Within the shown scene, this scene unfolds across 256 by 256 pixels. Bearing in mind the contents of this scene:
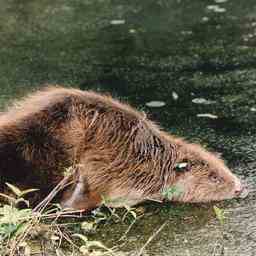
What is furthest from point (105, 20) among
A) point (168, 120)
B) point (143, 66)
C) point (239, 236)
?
point (239, 236)

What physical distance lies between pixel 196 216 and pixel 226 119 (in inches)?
50.2

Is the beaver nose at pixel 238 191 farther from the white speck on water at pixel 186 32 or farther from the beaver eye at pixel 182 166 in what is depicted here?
the white speck on water at pixel 186 32

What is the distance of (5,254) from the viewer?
9.05 ft

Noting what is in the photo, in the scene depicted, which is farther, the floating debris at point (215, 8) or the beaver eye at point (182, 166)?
the floating debris at point (215, 8)

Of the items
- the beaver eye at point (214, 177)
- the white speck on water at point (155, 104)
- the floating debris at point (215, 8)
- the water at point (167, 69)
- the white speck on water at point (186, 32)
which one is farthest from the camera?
the floating debris at point (215, 8)

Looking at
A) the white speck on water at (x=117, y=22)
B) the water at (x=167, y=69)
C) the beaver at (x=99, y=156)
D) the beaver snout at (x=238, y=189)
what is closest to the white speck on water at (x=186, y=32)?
the water at (x=167, y=69)

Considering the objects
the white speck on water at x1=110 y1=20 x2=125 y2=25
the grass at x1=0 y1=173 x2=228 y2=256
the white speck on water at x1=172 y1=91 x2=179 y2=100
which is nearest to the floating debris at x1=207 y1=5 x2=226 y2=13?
the white speck on water at x1=110 y1=20 x2=125 y2=25

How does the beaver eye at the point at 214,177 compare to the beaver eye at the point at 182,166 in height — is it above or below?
below

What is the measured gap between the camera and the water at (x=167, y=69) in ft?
11.4

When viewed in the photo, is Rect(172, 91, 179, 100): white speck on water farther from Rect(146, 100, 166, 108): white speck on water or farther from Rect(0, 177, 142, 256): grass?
Rect(0, 177, 142, 256): grass

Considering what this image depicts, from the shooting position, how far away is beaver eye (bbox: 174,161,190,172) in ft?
12.7

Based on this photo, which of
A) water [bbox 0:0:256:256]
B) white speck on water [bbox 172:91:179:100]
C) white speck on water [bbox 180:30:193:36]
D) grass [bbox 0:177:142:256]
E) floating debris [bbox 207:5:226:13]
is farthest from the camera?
floating debris [bbox 207:5:226:13]

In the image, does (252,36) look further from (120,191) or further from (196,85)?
(120,191)

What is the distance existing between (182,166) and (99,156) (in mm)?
462
